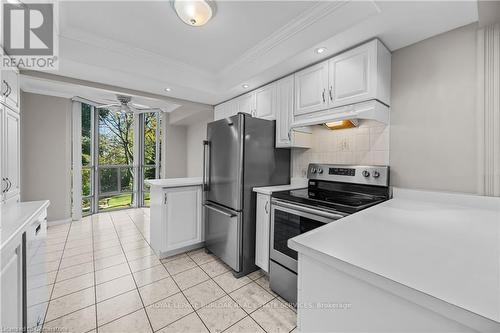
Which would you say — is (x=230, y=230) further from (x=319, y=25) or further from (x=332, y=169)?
(x=319, y=25)

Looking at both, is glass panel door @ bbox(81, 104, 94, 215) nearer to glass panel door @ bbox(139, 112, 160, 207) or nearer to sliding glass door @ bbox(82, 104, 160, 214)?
sliding glass door @ bbox(82, 104, 160, 214)

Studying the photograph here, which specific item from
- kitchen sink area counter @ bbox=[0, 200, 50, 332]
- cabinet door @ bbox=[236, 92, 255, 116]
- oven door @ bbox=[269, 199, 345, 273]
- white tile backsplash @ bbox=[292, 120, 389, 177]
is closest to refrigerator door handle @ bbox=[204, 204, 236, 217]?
oven door @ bbox=[269, 199, 345, 273]

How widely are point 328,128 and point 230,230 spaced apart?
1.61 metres

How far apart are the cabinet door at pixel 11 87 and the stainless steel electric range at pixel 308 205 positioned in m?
2.59

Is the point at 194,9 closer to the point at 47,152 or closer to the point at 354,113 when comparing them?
the point at 354,113

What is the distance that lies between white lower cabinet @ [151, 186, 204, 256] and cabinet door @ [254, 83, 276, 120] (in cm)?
133

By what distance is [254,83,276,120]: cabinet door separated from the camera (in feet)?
8.59

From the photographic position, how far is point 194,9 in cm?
160

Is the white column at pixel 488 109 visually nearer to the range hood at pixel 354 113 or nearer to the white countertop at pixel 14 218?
the range hood at pixel 354 113

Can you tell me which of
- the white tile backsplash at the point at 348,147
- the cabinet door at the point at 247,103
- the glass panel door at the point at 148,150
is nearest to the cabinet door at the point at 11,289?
the white tile backsplash at the point at 348,147

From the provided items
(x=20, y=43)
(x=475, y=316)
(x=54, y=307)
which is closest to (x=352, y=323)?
(x=475, y=316)

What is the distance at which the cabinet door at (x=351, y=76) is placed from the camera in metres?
1.71

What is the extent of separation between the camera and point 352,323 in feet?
2.38

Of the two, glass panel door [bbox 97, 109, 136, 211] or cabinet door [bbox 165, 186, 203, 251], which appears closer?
cabinet door [bbox 165, 186, 203, 251]
